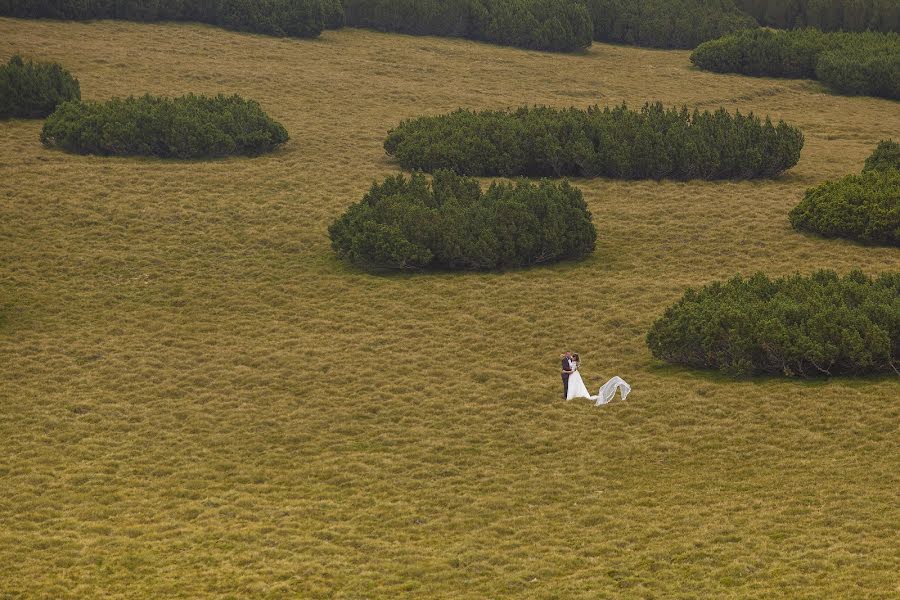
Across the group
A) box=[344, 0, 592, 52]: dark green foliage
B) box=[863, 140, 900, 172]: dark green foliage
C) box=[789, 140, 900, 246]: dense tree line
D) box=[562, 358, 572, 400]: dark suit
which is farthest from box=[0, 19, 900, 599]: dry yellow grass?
box=[344, 0, 592, 52]: dark green foliage

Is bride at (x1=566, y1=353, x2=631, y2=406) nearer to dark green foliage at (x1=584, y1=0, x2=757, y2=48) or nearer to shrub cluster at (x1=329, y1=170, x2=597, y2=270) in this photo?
shrub cluster at (x1=329, y1=170, x2=597, y2=270)

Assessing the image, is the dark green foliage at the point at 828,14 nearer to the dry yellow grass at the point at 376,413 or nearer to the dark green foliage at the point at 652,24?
the dark green foliage at the point at 652,24

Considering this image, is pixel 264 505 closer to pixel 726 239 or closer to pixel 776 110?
pixel 726 239

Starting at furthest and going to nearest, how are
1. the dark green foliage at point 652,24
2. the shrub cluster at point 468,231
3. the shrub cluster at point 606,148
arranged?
the dark green foliage at point 652,24, the shrub cluster at point 606,148, the shrub cluster at point 468,231

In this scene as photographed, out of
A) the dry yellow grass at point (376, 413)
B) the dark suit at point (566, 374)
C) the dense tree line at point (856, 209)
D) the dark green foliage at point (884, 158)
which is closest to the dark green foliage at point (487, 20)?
the dry yellow grass at point (376, 413)

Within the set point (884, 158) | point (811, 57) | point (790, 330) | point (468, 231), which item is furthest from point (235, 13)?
point (790, 330)
